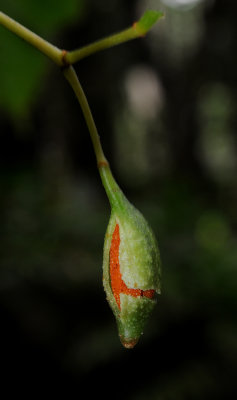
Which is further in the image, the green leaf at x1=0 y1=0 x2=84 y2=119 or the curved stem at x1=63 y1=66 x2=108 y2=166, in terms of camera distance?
the green leaf at x1=0 y1=0 x2=84 y2=119

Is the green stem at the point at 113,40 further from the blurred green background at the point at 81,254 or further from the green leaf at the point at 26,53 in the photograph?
the green leaf at the point at 26,53

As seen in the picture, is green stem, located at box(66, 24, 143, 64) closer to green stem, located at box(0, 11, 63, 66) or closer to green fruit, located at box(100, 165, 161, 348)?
green stem, located at box(0, 11, 63, 66)

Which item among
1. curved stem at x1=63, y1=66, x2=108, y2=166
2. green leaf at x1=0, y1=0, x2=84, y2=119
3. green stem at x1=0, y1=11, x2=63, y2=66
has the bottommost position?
curved stem at x1=63, y1=66, x2=108, y2=166

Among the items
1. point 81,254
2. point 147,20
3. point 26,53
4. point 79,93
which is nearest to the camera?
point 147,20

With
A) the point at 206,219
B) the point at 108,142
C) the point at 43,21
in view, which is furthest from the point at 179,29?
the point at 43,21

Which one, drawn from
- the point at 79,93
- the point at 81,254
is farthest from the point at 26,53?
the point at 81,254

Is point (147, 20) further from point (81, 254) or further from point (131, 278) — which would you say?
point (81, 254)

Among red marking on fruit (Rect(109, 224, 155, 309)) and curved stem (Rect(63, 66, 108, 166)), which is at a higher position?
curved stem (Rect(63, 66, 108, 166))

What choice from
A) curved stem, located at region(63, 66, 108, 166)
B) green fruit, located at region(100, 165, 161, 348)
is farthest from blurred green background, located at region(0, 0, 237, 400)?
green fruit, located at region(100, 165, 161, 348)

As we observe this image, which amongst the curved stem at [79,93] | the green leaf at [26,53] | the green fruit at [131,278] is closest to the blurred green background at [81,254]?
the green leaf at [26,53]

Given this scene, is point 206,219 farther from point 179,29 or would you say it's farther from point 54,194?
point 179,29

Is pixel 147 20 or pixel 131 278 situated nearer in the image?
pixel 147 20
